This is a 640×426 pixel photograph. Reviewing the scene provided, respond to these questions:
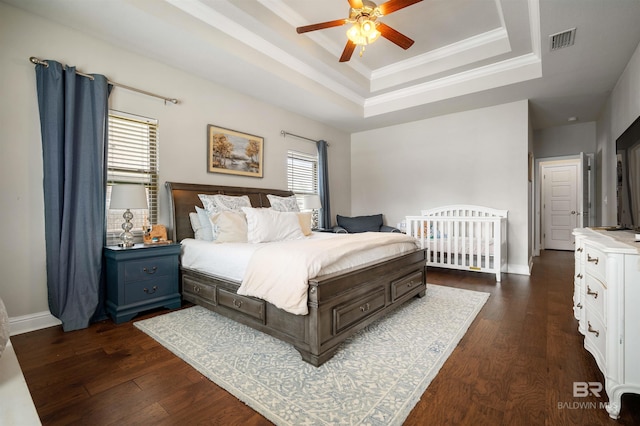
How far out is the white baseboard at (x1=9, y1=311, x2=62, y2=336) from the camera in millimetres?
2334

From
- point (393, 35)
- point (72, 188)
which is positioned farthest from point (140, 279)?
point (393, 35)

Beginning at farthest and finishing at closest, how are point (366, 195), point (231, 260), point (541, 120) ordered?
point (366, 195), point (541, 120), point (231, 260)

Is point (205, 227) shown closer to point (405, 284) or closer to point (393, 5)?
point (405, 284)

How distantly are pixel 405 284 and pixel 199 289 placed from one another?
1.92 meters

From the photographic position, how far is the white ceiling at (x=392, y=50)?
8.22ft

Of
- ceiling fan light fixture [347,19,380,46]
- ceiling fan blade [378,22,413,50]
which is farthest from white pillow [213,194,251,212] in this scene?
ceiling fan blade [378,22,413,50]

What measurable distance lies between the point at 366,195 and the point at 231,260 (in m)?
4.15

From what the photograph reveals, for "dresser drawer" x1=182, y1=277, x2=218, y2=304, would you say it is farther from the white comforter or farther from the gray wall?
the gray wall

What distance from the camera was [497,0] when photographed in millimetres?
2846

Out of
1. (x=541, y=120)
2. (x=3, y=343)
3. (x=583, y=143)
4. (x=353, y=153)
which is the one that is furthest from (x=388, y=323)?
(x=583, y=143)

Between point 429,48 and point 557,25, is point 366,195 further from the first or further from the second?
point 557,25

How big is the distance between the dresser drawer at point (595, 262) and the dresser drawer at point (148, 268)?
3.21 meters

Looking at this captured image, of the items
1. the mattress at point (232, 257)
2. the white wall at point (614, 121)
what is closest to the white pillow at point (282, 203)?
the mattress at point (232, 257)

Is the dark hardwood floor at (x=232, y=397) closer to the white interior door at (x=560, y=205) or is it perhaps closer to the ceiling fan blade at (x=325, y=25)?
the ceiling fan blade at (x=325, y=25)
